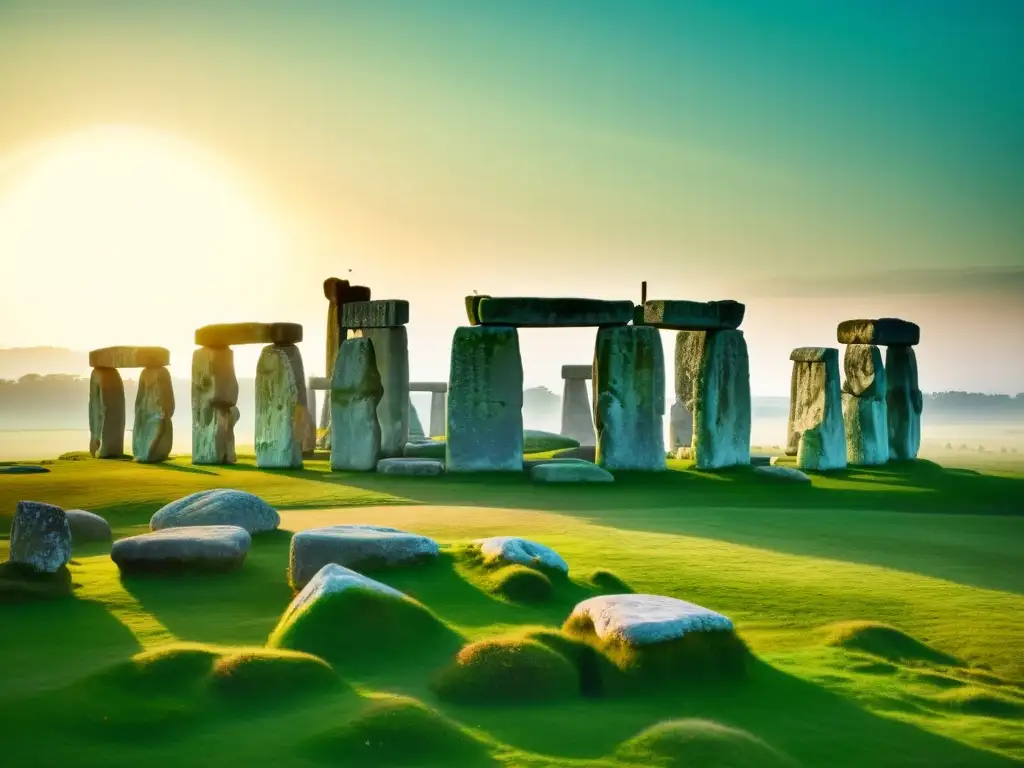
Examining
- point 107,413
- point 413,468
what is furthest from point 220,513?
point 107,413

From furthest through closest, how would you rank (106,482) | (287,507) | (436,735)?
(106,482), (287,507), (436,735)

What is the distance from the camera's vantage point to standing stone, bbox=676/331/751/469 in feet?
69.4

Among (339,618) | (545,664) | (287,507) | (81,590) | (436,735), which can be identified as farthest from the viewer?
(287,507)

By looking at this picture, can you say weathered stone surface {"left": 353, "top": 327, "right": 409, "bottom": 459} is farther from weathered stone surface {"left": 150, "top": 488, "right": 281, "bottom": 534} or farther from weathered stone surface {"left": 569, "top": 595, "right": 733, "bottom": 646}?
weathered stone surface {"left": 569, "top": 595, "right": 733, "bottom": 646}

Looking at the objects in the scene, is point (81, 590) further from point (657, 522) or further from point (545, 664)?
point (657, 522)

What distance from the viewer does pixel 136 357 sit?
24484 millimetres

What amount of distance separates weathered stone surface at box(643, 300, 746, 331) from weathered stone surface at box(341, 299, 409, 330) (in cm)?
466

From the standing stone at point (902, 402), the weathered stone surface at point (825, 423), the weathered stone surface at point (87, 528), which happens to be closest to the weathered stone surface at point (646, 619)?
the weathered stone surface at point (87, 528)

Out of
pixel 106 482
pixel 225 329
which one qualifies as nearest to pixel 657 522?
pixel 106 482

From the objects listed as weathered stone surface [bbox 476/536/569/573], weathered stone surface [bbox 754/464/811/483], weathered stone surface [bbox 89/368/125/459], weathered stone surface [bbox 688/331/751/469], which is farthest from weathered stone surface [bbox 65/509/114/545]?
weathered stone surface [bbox 89/368/125/459]

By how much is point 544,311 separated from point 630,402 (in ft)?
7.59

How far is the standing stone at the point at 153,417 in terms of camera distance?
2389 centimetres

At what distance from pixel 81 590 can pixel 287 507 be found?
6851mm

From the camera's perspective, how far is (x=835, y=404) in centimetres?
2144
